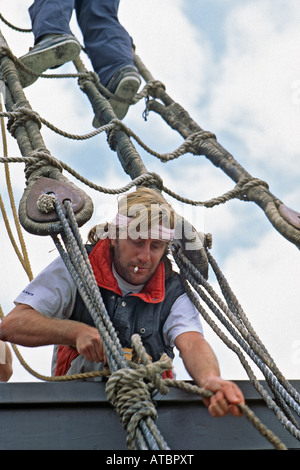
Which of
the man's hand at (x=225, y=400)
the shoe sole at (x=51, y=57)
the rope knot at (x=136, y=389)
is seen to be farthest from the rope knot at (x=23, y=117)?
the man's hand at (x=225, y=400)

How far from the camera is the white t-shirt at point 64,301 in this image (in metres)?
2.30

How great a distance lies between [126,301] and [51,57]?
226cm

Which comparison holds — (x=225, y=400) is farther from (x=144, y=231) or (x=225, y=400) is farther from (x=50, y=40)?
(x=50, y=40)

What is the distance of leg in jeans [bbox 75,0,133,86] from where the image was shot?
4645mm

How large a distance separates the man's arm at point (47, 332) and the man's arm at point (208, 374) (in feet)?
1.03

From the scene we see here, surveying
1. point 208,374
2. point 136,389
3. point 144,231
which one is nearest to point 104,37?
point 144,231

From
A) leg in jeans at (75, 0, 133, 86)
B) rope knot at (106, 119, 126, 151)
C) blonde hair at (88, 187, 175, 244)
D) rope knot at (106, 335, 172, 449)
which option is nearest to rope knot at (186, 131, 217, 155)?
rope knot at (106, 119, 126, 151)

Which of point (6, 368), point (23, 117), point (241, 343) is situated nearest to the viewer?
point (241, 343)

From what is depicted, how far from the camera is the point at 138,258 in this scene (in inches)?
96.2

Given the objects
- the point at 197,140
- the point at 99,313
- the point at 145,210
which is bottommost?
the point at 99,313

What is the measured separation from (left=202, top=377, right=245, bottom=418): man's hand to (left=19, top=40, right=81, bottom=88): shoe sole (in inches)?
111

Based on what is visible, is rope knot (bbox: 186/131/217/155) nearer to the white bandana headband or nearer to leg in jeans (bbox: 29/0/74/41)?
leg in jeans (bbox: 29/0/74/41)

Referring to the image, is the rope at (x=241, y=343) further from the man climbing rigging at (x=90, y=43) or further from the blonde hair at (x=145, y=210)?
the man climbing rigging at (x=90, y=43)
